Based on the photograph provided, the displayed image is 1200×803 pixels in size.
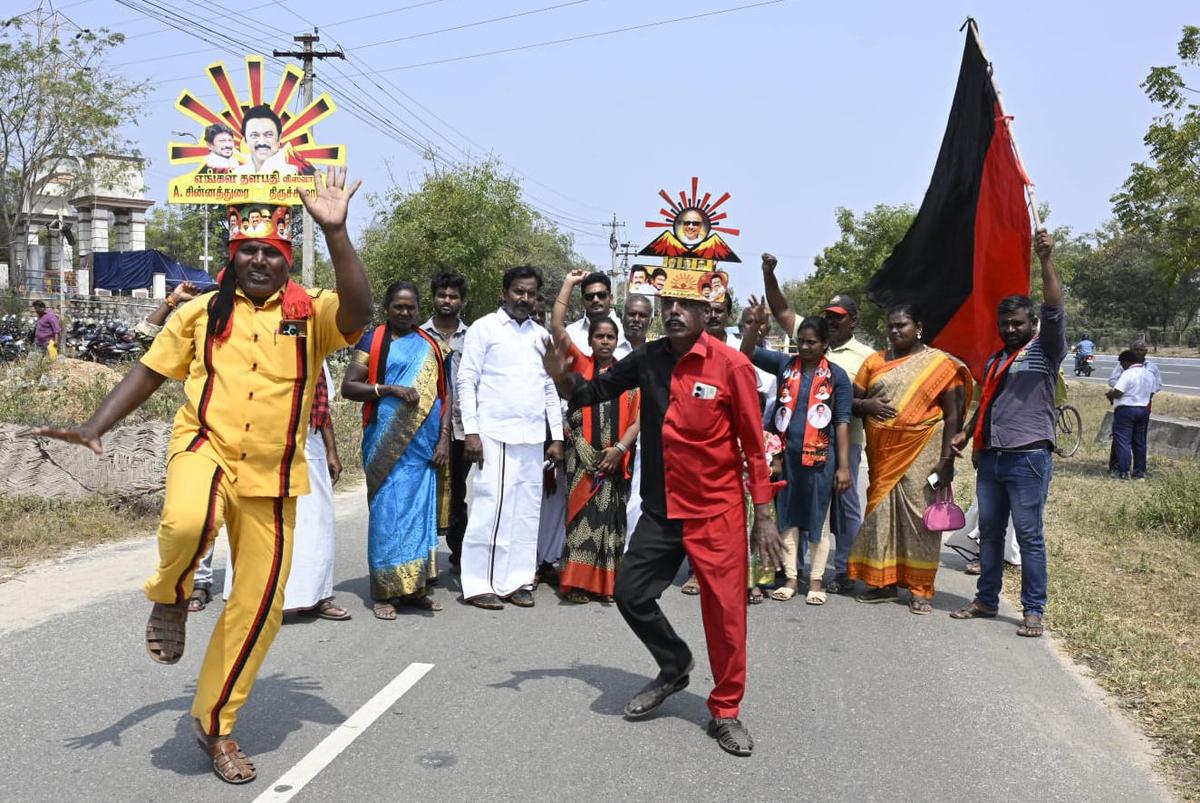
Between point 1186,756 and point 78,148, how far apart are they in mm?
25295

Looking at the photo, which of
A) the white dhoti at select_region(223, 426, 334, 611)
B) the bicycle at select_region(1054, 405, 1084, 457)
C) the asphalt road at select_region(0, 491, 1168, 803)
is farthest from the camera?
the bicycle at select_region(1054, 405, 1084, 457)

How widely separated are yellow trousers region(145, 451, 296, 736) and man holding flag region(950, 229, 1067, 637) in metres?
4.43

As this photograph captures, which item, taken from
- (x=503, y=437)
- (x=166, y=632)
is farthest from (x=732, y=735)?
(x=503, y=437)

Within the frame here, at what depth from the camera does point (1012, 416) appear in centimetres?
673

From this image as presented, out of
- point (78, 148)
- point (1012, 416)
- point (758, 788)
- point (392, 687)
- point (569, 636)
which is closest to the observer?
point (758, 788)

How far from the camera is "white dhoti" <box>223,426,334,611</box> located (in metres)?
6.21

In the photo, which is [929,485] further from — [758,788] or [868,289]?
[758,788]

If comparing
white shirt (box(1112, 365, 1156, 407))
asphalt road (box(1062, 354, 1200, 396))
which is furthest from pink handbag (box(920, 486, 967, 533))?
asphalt road (box(1062, 354, 1200, 396))

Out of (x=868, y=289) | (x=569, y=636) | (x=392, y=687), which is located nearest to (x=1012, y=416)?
(x=868, y=289)

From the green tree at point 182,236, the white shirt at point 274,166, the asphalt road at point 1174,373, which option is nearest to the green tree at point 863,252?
the asphalt road at point 1174,373

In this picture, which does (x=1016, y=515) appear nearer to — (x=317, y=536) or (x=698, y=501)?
(x=698, y=501)

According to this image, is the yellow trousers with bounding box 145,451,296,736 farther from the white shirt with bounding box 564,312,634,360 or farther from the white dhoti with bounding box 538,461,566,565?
the white shirt with bounding box 564,312,634,360

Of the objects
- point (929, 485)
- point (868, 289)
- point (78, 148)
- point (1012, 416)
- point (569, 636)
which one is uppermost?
point (78, 148)

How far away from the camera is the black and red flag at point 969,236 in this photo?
752cm
